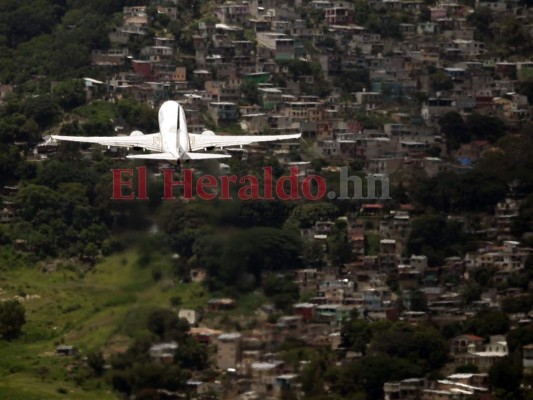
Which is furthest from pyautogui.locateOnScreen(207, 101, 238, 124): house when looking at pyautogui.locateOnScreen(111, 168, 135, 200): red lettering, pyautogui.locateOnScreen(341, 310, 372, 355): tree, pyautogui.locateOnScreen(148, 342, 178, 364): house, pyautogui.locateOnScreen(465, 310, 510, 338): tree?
pyautogui.locateOnScreen(148, 342, 178, 364): house

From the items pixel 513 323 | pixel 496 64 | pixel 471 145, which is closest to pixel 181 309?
pixel 513 323

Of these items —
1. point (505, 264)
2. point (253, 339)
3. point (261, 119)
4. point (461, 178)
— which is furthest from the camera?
point (261, 119)

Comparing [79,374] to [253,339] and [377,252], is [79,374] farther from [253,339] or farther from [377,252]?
[377,252]

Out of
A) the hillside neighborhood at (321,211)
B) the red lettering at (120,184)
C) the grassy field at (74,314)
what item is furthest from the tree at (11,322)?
the red lettering at (120,184)

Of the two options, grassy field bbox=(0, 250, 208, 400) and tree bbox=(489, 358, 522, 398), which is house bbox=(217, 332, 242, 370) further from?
tree bbox=(489, 358, 522, 398)

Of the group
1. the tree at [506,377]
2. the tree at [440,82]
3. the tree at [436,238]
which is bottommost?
the tree at [506,377]

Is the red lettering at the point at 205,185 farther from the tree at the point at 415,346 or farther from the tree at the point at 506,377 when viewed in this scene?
the tree at the point at 506,377

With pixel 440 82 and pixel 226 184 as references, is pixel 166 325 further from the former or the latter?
pixel 440 82

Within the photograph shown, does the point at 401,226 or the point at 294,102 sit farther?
the point at 294,102
